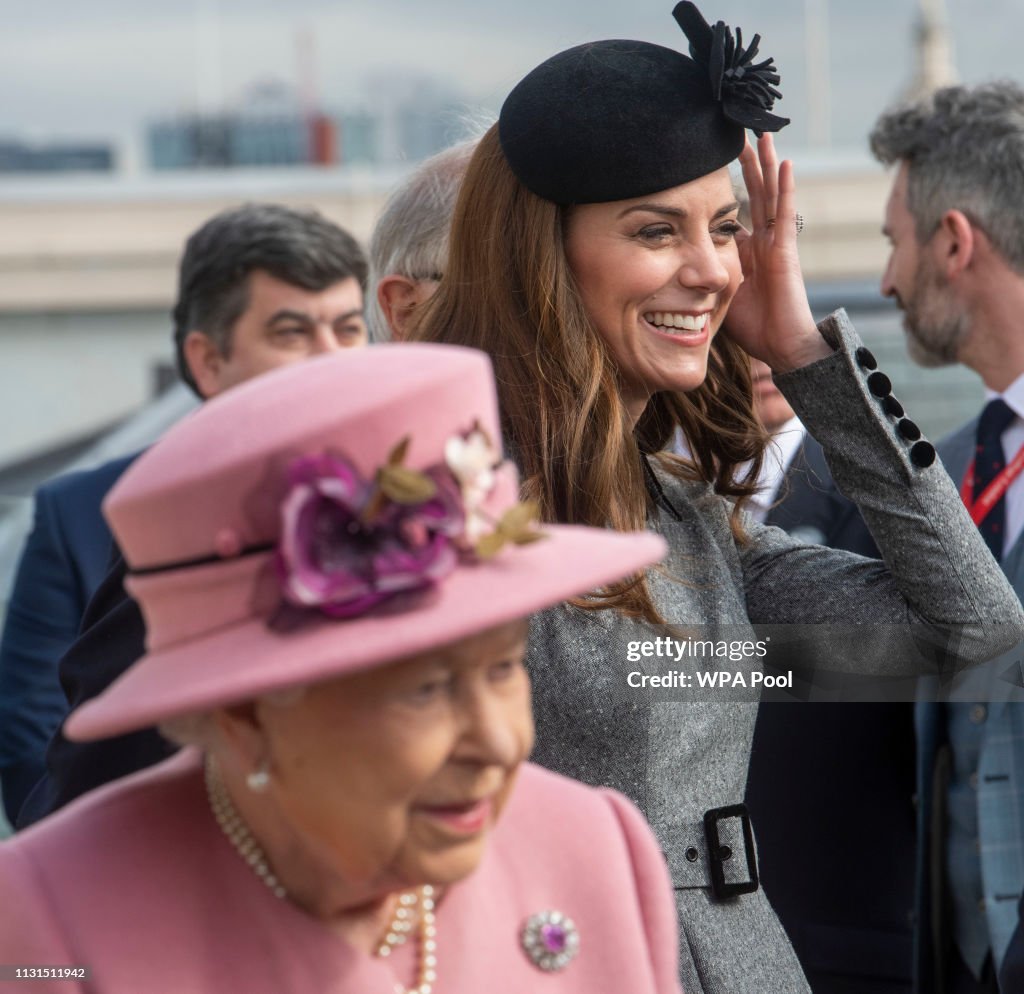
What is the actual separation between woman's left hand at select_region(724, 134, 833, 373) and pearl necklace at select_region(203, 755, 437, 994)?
112 centimetres

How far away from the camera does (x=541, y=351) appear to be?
2.13m

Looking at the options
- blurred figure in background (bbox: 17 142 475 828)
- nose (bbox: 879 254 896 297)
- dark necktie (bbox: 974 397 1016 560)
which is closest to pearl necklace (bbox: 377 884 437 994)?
blurred figure in background (bbox: 17 142 475 828)

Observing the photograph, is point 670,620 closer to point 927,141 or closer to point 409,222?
point 409,222

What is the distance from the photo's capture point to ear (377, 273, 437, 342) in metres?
2.87

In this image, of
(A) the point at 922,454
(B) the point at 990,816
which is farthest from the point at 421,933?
(B) the point at 990,816

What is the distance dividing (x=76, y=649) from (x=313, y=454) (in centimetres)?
111

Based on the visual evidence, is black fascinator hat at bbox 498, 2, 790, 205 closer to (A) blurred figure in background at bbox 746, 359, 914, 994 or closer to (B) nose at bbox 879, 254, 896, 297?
(A) blurred figure in background at bbox 746, 359, 914, 994

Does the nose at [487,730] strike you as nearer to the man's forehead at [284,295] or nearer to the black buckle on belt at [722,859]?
the black buckle on belt at [722,859]

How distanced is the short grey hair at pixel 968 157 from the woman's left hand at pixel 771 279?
4.05ft

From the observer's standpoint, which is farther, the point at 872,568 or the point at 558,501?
the point at 872,568

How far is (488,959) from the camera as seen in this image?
1.50 meters

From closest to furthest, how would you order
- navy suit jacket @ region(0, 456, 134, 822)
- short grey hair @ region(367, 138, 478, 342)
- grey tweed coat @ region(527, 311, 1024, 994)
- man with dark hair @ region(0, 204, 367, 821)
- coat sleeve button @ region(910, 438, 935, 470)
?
grey tweed coat @ region(527, 311, 1024, 994), coat sleeve button @ region(910, 438, 935, 470), short grey hair @ region(367, 138, 478, 342), navy suit jacket @ region(0, 456, 134, 822), man with dark hair @ region(0, 204, 367, 821)

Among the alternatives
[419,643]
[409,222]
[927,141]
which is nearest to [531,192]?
[409,222]

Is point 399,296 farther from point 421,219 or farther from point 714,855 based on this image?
point 714,855
